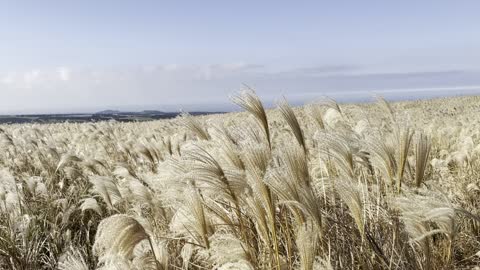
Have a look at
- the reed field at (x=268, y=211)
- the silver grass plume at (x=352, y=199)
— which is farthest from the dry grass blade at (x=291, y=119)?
the silver grass plume at (x=352, y=199)

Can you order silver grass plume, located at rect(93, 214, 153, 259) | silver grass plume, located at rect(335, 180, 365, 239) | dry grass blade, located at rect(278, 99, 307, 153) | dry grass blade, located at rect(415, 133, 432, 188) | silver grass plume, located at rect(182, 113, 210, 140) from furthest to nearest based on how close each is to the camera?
silver grass plume, located at rect(182, 113, 210, 140) → dry grass blade, located at rect(278, 99, 307, 153) → dry grass blade, located at rect(415, 133, 432, 188) → silver grass plume, located at rect(335, 180, 365, 239) → silver grass plume, located at rect(93, 214, 153, 259)

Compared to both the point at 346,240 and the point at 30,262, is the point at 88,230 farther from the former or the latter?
the point at 346,240

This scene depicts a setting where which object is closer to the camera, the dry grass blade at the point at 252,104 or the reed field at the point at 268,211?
the reed field at the point at 268,211

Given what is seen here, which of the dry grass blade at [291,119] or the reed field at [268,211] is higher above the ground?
the dry grass blade at [291,119]

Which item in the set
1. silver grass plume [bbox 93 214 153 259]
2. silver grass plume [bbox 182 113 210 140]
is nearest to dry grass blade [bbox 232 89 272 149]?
silver grass plume [bbox 182 113 210 140]

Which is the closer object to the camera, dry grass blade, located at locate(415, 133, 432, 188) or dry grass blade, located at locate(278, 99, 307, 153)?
dry grass blade, located at locate(415, 133, 432, 188)

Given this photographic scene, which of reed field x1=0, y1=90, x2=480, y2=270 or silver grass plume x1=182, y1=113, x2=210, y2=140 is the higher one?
silver grass plume x1=182, y1=113, x2=210, y2=140

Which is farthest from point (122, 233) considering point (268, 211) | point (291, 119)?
point (291, 119)

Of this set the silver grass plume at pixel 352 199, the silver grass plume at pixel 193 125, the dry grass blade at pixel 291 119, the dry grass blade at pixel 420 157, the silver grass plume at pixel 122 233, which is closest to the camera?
the silver grass plume at pixel 122 233

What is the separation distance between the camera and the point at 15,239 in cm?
373

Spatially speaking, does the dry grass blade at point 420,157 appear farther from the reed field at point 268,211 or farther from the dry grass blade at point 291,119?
the dry grass blade at point 291,119

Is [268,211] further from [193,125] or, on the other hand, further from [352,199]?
[193,125]

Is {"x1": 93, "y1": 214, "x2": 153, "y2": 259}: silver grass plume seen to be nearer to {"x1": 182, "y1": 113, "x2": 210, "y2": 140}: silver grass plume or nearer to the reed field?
the reed field

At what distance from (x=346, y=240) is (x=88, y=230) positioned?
2.63 metres
